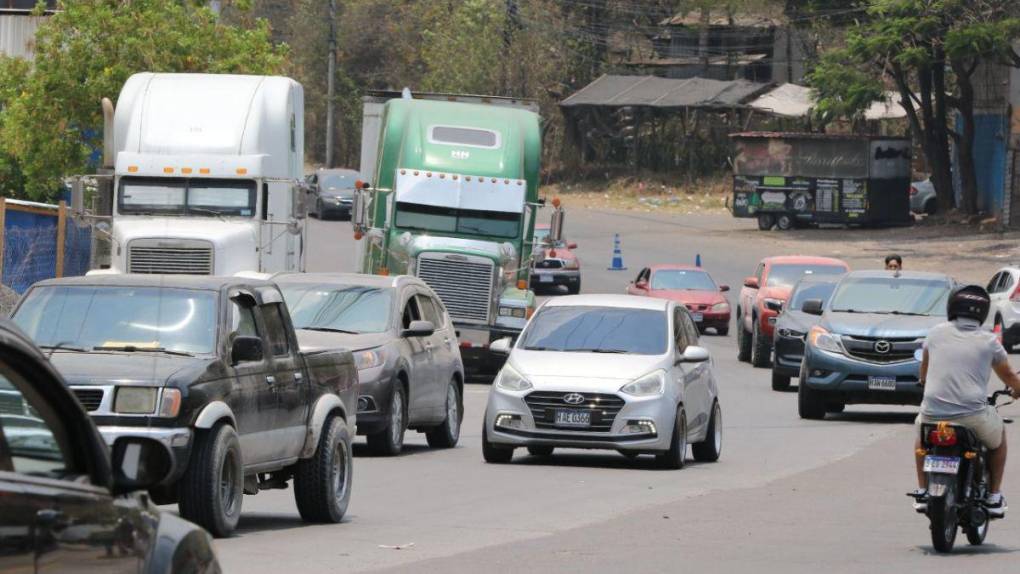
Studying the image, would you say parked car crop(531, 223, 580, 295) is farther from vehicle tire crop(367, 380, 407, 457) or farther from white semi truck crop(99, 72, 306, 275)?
vehicle tire crop(367, 380, 407, 457)

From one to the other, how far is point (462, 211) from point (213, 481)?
1801cm

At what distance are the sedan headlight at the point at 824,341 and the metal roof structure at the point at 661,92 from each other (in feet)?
160

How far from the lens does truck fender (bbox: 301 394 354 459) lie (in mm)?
11812

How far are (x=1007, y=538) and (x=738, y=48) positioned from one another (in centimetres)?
7440

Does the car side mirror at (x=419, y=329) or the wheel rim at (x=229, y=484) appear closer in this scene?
the wheel rim at (x=229, y=484)

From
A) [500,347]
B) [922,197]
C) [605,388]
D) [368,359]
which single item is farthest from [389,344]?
[922,197]

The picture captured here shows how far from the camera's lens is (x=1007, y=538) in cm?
1185

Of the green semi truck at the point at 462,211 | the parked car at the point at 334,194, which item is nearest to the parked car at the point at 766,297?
the green semi truck at the point at 462,211

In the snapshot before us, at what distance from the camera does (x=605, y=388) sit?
16109mm

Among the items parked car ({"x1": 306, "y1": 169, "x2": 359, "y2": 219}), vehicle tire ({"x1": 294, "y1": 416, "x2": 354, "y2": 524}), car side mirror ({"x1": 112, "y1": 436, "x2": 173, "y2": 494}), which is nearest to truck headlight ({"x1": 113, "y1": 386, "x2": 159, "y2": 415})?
vehicle tire ({"x1": 294, "y1": 416, "x2": 354, "y2": 524})

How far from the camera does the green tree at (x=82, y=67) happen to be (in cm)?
3369

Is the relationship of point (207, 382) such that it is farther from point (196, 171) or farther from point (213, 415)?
point (196, 171)

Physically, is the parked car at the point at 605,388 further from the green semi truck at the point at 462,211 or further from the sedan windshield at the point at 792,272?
the sedan windshield at the point at 792,272

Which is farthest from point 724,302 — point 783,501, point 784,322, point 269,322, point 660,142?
point 660,142
